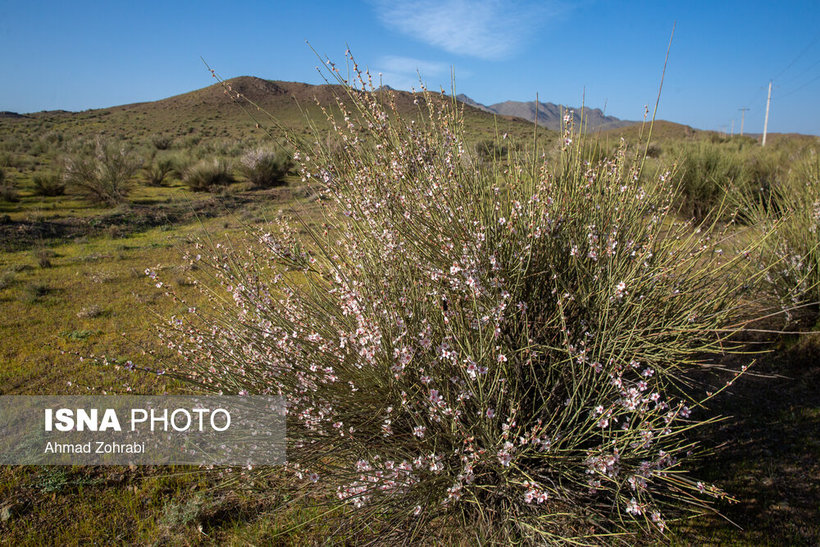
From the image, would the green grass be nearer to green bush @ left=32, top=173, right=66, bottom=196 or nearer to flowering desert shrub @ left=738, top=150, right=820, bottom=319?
flowering desert shrub @ left=738, top=150, right=820, bottom=319

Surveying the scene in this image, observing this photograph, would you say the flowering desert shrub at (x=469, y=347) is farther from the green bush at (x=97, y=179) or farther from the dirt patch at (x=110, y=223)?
the green bush at (x=97, y=179)

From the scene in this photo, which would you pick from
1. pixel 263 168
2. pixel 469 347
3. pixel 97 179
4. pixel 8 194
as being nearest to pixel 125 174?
pixel 97 179

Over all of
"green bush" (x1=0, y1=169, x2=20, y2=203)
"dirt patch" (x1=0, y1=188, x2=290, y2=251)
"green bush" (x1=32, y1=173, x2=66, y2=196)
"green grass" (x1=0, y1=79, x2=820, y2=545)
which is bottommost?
"green grass" (x1=0, y1=79, x2=820, y2=545)

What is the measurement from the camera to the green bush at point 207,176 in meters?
18.2

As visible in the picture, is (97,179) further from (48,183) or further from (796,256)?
(796,256)

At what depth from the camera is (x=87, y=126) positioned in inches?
1769

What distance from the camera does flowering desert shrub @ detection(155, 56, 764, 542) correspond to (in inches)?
88.9

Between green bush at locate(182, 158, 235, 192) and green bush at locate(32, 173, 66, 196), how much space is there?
14.1 ft

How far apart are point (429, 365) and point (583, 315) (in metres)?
1.11

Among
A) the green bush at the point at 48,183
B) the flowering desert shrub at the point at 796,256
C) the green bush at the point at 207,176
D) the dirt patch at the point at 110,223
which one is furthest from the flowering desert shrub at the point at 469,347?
the green bush at the point at 48,183

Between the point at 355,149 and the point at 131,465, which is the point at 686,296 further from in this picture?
the point at 131,465

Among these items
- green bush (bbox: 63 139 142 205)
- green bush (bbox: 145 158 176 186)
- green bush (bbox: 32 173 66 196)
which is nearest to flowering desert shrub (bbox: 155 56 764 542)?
green bush (bbox: 63 139 142 205)

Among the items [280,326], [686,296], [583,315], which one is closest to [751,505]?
[686,296]

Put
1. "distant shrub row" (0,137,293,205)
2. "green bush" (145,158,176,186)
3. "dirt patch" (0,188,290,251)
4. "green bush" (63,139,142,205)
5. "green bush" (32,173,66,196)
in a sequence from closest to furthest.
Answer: "dirt patch" (0,188,290,251) → "green bush" (63,139,142,205) → "distant shrub row" (0,137,293,205) → "green bush" (32,173,66,196) → "green bush" (145,158,176,186)
